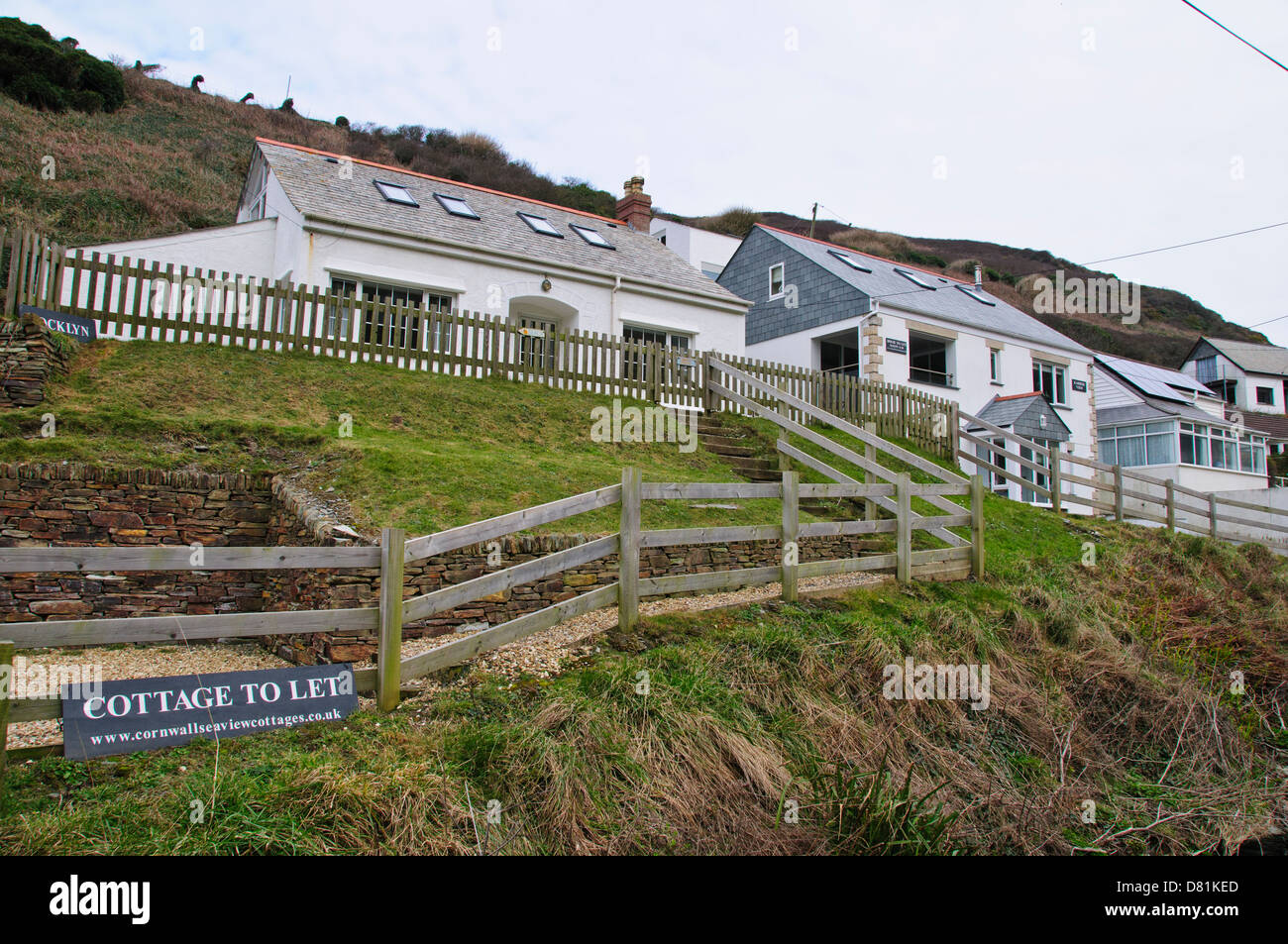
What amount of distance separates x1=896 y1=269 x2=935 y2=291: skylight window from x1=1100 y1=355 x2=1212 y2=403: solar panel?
11.8m

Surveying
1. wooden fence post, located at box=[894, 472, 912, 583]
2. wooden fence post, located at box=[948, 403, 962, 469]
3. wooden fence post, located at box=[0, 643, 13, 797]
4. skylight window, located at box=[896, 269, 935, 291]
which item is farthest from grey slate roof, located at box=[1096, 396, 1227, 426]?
wooden fence post, located at box=[0, 643, 13, 797]

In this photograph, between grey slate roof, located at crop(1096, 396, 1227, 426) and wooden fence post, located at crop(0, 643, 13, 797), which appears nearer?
wooden fence post, located at crop(0, 643, 13, 797)

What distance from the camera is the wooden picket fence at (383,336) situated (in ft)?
35.7

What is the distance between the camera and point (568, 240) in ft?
66.0

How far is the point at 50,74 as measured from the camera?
102ft

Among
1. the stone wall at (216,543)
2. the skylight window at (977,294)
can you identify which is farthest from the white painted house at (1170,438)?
the stone wall at (216,543)

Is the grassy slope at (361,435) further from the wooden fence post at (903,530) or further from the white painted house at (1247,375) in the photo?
the white painted house at (1247,375)

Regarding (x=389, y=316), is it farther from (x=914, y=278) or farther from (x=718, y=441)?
(x=914, y=278)

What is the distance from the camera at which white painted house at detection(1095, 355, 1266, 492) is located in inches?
1182

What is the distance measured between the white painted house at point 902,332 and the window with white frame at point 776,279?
43 mm

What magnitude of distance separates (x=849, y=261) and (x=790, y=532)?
2167cm

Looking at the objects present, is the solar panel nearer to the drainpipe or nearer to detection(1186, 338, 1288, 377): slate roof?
detection(1186, 338, 1288, 377): slate roof
